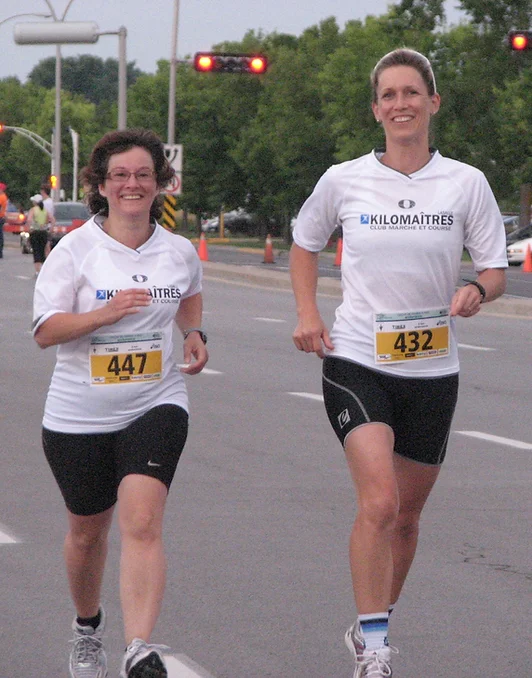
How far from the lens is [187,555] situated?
739cm

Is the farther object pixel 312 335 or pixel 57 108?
pixel 57 108

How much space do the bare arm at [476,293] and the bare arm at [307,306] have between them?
1.46 ft

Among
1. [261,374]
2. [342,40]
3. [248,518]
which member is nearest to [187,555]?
[248,518]

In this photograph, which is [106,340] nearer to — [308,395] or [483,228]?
[483,228]

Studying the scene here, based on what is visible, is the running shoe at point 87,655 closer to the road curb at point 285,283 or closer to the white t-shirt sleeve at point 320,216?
the white t-shirt sleeve at point 320,216

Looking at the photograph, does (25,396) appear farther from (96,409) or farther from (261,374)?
(96,409)

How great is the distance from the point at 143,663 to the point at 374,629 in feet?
2.72

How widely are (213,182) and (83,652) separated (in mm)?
79552

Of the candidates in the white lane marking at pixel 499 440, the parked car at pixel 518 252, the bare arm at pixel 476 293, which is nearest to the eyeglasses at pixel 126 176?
the bare arm at pixel 476 293

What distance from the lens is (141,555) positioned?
4.96 metres

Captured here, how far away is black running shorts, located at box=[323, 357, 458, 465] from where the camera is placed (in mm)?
5461

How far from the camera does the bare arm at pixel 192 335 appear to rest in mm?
5547

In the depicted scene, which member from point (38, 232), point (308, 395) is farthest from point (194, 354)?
point (38, 232)

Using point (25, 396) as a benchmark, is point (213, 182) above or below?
below
